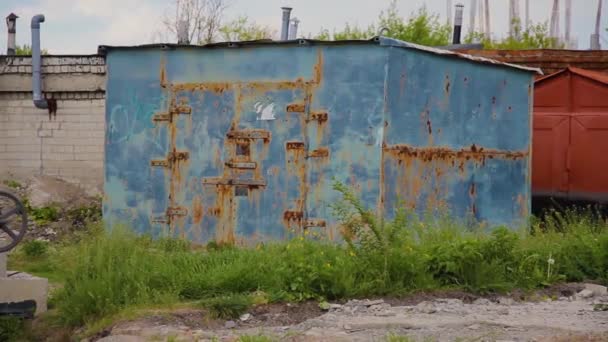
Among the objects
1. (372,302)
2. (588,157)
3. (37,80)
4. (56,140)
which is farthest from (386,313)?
(37,80)

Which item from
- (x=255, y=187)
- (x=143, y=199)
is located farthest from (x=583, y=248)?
(x=143, y=199)

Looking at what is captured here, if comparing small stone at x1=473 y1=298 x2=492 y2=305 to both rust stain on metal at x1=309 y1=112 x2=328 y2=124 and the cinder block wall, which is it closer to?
rust stain on metal at x1=309 y1=112 x2=328 y2=124

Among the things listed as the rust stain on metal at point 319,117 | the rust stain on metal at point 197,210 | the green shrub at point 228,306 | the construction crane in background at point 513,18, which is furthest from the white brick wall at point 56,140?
the construction crane in background at point 513,18

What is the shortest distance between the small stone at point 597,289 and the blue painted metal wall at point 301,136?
283cm

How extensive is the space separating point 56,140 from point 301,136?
24.2ft

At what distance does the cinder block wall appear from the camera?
16797 mm

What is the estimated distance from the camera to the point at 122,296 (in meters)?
8.12

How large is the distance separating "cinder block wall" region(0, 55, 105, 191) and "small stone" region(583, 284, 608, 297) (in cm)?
1041

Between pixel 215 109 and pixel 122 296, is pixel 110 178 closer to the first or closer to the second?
pixel 215 109

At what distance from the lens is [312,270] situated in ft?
27.0

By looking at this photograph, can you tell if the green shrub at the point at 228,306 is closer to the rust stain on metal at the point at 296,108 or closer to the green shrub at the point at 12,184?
the rust stain on metal at the point at 296,108

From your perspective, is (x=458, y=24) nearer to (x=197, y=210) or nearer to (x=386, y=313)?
(x=197, y=210)

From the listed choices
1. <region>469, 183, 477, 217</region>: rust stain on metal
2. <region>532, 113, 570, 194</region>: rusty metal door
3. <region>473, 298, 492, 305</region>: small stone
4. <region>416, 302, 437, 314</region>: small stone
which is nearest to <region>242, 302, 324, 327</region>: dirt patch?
<region>416, 302, 437, 314</region>: small stone

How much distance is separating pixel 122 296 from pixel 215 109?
404 cm
